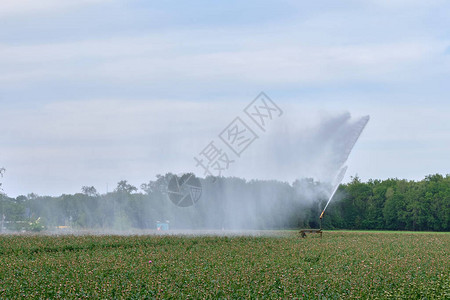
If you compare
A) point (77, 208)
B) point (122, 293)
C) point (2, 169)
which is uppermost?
point (2, 169)

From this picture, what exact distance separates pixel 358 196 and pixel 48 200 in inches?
2335

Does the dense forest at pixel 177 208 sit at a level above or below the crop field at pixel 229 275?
above

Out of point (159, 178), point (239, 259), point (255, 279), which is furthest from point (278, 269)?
point (159, 178)

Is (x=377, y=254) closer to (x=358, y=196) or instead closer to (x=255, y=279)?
(x=255, y=279)

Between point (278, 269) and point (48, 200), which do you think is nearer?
point (278, 269)

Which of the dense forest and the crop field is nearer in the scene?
the crop field

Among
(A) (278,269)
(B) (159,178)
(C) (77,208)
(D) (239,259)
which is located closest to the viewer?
(A) (278,269)

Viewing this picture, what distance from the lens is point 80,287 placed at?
61.8ft

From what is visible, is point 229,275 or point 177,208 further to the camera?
point 177,208

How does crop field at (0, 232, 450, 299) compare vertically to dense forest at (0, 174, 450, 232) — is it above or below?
below

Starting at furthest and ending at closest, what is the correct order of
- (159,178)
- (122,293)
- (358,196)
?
(358,196), (159,178), (122,293)

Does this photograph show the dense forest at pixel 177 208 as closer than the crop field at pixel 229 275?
No

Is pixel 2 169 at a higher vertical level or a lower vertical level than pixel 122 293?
higher

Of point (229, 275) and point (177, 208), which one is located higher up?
point (177, 208)
